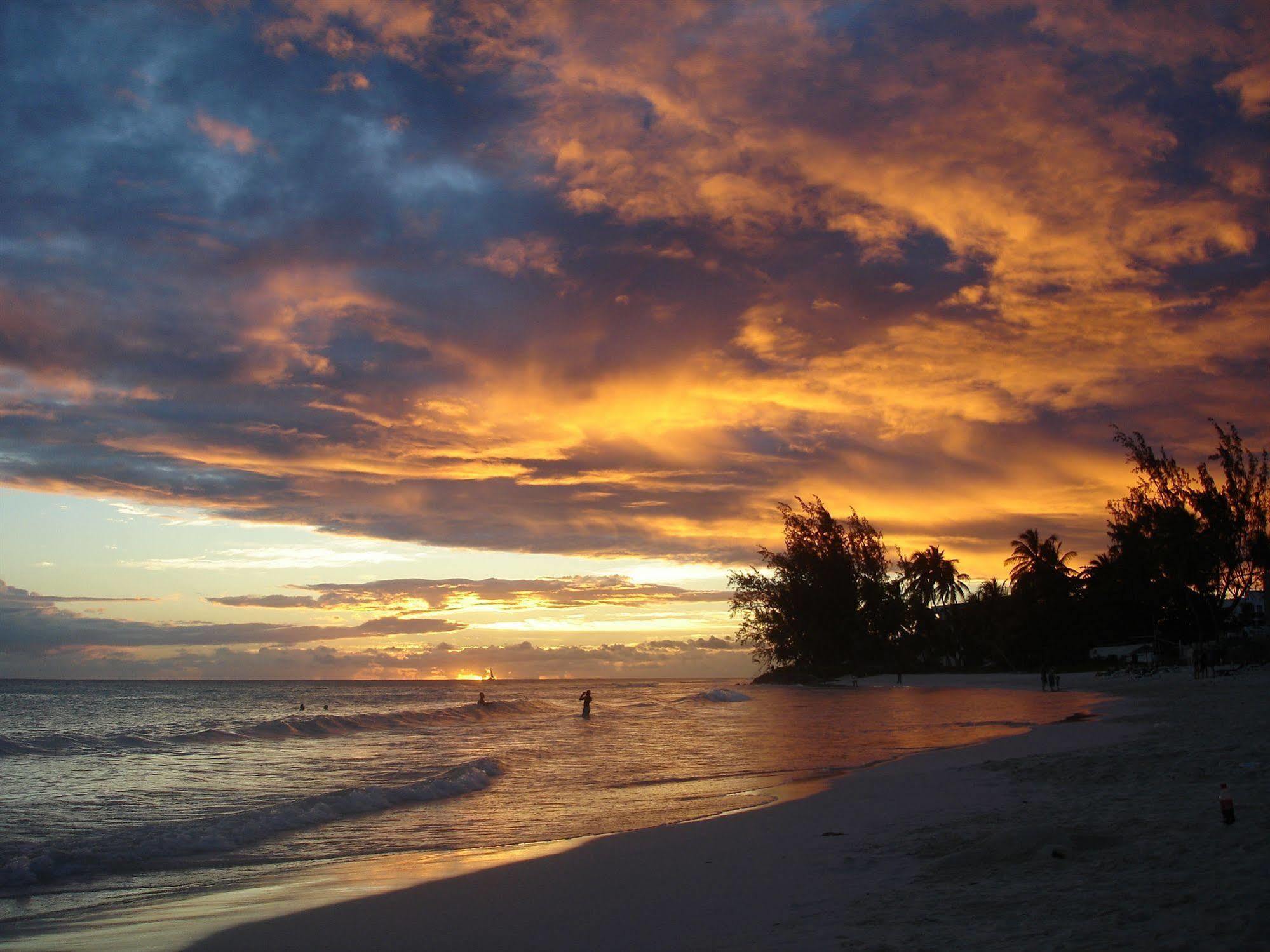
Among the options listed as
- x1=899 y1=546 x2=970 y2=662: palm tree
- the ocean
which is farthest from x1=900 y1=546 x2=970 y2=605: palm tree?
the ocean

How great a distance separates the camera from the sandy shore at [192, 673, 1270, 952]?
18.5ft

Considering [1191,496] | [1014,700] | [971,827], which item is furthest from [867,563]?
[971,827]

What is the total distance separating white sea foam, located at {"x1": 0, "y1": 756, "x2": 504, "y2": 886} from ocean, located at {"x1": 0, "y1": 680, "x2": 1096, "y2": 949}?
0.14ft

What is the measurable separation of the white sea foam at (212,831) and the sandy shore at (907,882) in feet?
17.9

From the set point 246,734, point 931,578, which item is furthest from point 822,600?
point 246,734

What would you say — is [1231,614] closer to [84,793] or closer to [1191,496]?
[1191,496]

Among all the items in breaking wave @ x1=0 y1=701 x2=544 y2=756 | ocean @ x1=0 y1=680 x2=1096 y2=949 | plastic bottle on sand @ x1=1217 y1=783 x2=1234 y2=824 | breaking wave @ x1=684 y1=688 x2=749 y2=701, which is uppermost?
plastic bottle on sand @ x1=1217 y1=783 x2=1234 y2=824

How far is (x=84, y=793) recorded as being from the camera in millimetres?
18453

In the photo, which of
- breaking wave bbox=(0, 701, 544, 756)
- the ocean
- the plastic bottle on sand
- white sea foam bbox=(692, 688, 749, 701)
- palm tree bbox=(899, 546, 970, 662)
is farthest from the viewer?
palm tree bbox=(899, 546, 970, 662)

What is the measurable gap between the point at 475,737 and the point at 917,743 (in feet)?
58.0

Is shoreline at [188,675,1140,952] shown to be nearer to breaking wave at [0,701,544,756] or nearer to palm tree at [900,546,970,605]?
breaking wave at [0,701,544,756]

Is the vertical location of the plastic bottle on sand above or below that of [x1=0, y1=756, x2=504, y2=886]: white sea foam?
above

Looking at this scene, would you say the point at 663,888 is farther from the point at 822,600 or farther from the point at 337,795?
the point at 822,600

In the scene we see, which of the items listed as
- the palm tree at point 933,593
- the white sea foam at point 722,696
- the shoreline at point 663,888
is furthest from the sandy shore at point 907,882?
the palm tree at point 933,593
